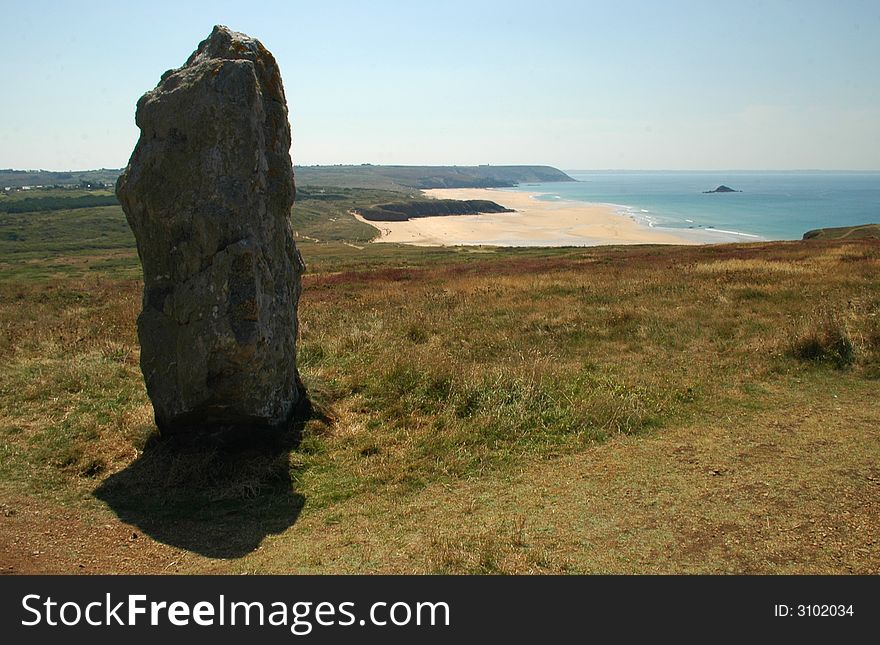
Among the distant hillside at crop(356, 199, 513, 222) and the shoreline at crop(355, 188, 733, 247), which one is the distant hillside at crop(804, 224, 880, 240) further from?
the distant hillside at crop(356, 199, 513, 222)

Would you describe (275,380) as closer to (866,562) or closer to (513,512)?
(513,512)

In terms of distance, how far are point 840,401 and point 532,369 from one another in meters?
5.40

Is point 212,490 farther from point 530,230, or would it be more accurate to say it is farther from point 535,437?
point 530,230

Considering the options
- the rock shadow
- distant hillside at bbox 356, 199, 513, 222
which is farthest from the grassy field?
distant hillside at bbox 356, 199, 513, 222

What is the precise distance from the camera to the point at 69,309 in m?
20.8

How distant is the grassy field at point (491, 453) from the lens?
648 cm

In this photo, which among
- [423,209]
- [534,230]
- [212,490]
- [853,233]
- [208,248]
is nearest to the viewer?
[212,490]

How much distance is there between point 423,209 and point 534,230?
50123 millimetres

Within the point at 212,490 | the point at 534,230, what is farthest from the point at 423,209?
the point at 212,490

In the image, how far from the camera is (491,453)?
29.5 ft

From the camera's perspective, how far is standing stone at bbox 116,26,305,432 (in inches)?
347

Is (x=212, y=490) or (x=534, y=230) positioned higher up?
(x=534, y=230)

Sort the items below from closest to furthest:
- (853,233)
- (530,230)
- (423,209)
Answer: (853,233) → (530,230) → (423,209)

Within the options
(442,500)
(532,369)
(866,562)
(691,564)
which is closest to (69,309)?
(532,369)
